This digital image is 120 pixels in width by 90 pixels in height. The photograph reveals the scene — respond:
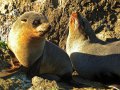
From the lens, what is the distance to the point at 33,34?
7.47 metres

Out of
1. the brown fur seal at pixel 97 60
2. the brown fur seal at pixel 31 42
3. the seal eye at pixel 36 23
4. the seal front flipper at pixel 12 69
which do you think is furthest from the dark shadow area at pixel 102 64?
the seal eye at pixel 36 23

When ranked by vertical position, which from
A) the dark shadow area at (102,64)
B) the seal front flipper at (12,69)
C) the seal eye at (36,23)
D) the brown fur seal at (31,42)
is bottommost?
the dark shadow area at (102,64)

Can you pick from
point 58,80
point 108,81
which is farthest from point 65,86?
point 108,81

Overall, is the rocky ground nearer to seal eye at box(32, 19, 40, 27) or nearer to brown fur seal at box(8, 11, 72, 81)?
brown fur seal at box(8, 11, 72, 81)

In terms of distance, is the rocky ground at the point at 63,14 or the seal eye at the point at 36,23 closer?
the seal eye at the point at 36,23

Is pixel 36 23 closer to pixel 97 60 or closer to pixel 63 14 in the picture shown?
pixel 97 60

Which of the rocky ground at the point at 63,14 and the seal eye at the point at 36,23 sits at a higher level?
the seal eye at the point at 36,23

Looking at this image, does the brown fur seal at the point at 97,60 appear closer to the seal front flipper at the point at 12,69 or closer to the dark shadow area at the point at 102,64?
the dark shadow area at the point at 102,64

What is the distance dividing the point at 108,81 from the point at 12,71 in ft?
7.63

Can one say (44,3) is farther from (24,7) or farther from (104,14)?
(104,14)

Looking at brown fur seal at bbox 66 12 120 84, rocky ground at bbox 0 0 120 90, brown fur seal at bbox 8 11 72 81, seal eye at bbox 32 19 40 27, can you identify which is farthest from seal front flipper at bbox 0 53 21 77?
rocky ground at bbox 0 0 120 90

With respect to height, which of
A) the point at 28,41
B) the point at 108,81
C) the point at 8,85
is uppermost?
the point at 28,41

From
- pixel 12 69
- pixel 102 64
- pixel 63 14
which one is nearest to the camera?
pixel 12 69

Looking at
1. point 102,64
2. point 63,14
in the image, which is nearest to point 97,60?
point 102,64
